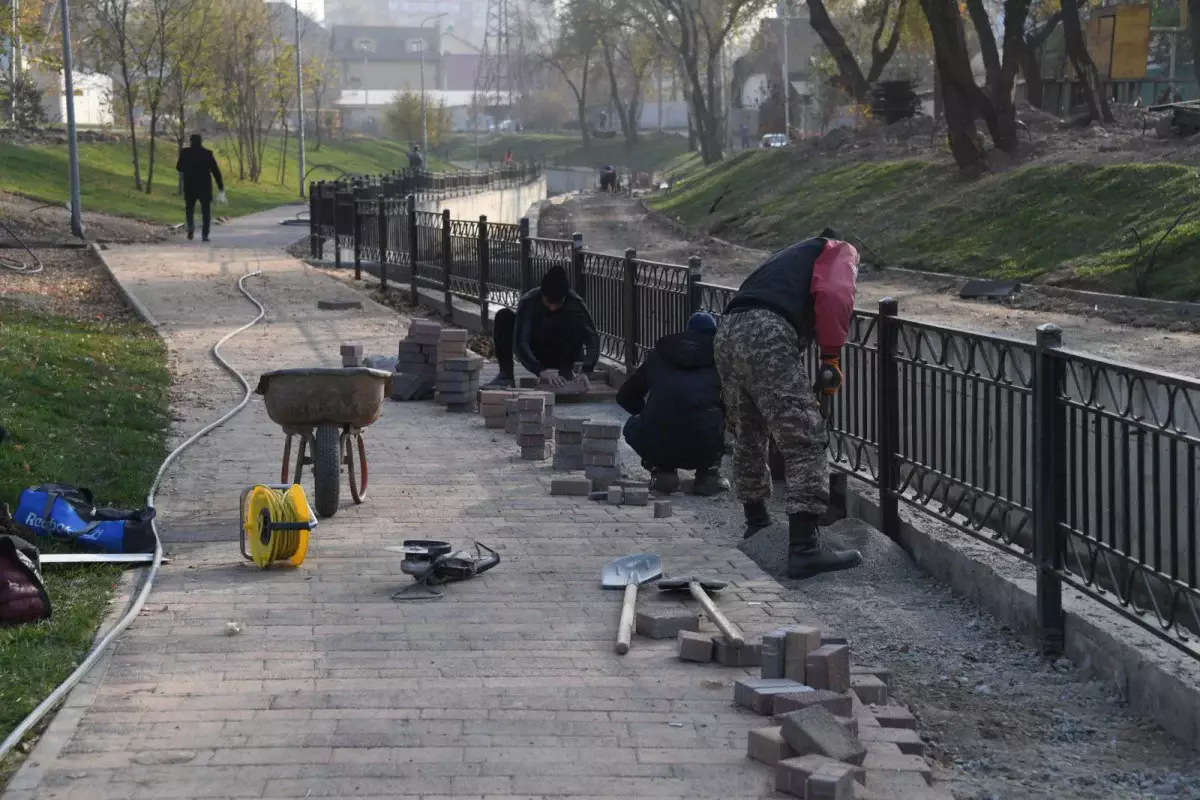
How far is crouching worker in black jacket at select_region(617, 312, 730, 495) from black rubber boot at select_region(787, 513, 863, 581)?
5.63ft

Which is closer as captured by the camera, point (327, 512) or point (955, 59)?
point (327, 512)

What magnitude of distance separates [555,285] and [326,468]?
4617mm

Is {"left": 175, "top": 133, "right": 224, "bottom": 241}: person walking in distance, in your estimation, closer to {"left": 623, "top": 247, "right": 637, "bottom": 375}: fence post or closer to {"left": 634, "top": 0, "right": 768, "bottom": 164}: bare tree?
{"left": 623, "top": 247, "right": 637, "bottom": 375}: fence post

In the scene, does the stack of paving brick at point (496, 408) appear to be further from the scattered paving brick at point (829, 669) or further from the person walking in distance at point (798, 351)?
the scattered paving brick at point (829, 669)

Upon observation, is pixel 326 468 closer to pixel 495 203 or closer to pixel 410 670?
pixel 410 670

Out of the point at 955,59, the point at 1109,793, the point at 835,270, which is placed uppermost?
the point at 955,59

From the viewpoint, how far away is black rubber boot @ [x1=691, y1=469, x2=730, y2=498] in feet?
29.9

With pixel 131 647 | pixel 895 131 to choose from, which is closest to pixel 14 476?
pixel 131 647

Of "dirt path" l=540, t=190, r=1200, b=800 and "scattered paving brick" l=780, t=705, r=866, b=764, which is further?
"dirt path" l=540, t=190, r=1200, b=800

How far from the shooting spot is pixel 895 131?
44.7 metres

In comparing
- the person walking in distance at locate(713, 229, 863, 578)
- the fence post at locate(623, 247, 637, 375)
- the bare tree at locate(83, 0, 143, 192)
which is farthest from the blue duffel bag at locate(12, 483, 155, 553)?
the bare tree at locate(83, 0, 143, 192)

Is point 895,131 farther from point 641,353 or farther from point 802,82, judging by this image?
point 802,82

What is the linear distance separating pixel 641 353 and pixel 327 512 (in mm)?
5464

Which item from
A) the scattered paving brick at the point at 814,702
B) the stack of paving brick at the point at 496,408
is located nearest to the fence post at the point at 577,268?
the stack of paving brick at the point at 496,408
